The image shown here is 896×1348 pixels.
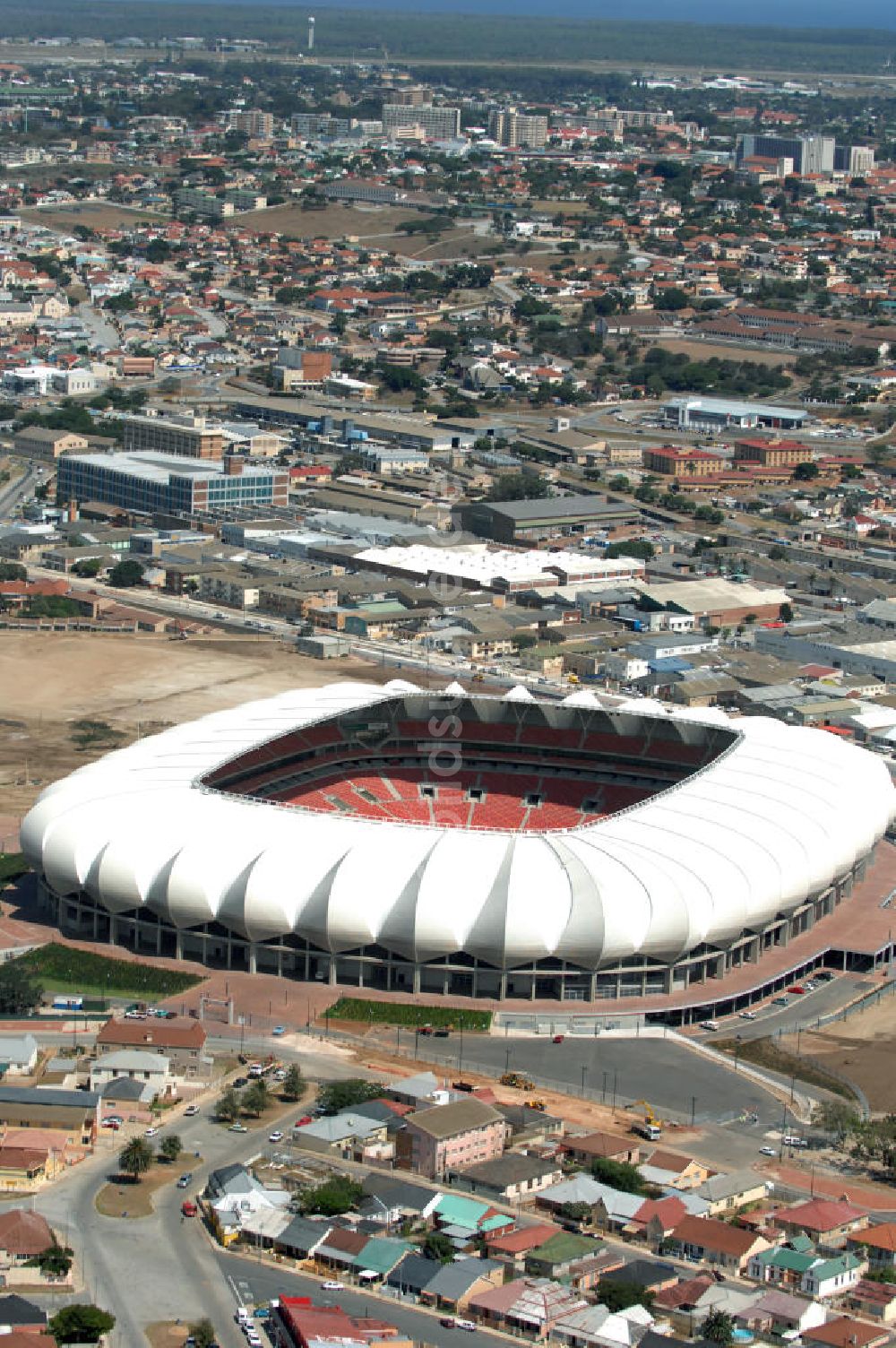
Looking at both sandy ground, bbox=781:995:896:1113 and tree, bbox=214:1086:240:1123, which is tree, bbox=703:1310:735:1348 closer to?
tree, bbox=214:1086:240:1123

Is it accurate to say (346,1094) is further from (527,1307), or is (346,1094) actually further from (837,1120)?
(527,1307)

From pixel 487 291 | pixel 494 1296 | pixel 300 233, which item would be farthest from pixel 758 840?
pixel 300 233

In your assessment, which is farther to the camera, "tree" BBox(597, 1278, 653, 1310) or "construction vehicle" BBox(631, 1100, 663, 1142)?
"construction vehicle" BBox(631, 1100, 663, 1142)

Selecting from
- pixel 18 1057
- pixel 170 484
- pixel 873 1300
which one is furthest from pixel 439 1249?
pixel 170 484

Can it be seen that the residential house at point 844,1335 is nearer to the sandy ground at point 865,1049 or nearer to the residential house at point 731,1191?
the residential house at point 731,1191

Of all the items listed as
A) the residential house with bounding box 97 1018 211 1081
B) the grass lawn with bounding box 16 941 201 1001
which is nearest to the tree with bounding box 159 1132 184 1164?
the residential house with bounding box 97 1018 211 1081

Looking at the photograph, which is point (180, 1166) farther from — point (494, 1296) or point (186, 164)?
point (186, 164)
